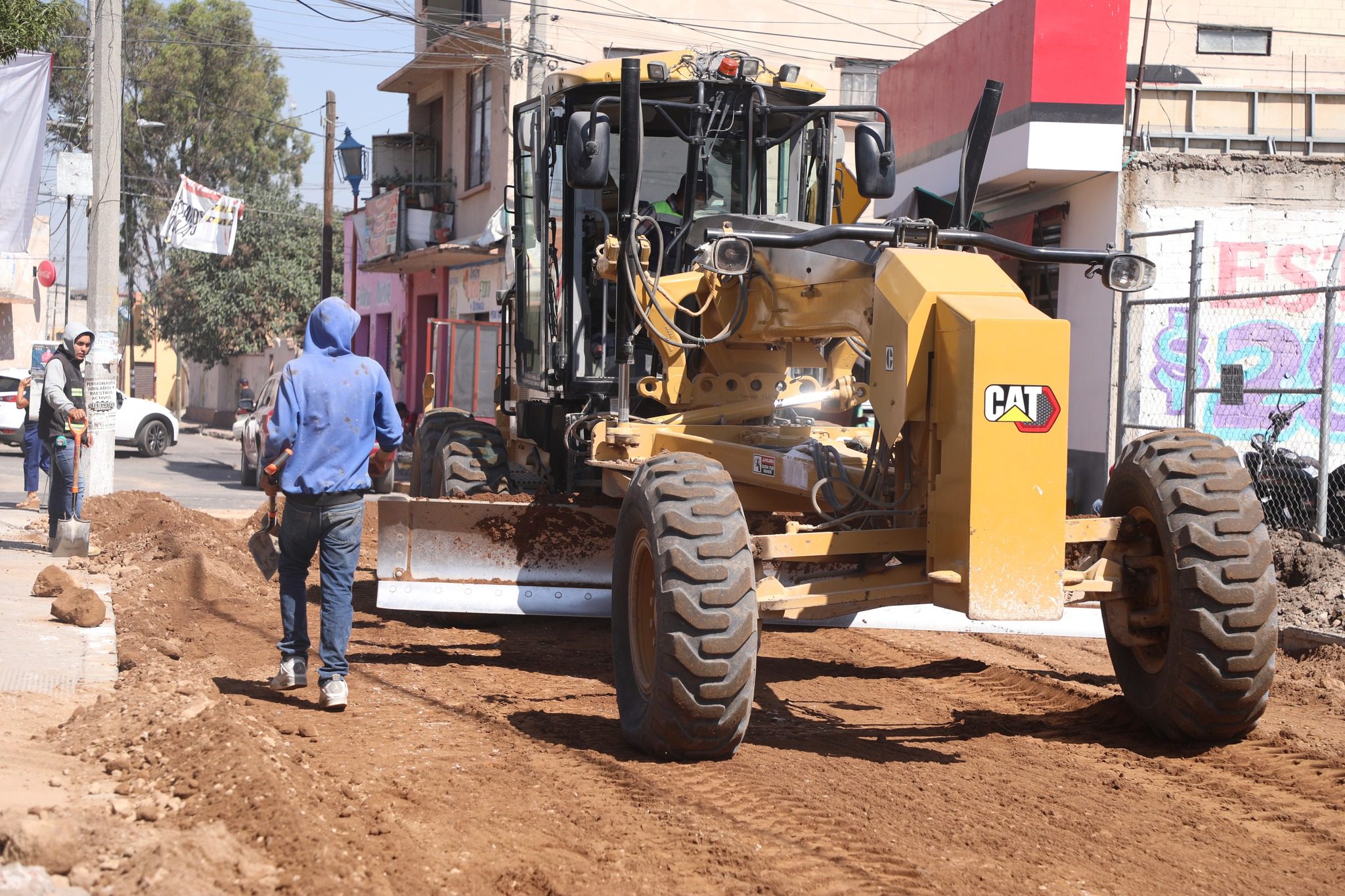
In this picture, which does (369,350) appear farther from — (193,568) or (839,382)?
(839,382)

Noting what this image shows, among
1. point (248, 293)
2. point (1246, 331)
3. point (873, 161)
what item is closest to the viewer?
point (873, 161)

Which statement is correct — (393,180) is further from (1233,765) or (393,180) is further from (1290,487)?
(1233,765)

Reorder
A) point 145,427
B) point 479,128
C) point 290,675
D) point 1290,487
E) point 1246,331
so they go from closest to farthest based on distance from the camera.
Answer: point 290,675 < point 1290,487 < point 1246,331 < point 145,427 < point 479,128

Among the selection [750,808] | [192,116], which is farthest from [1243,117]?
[192,116]

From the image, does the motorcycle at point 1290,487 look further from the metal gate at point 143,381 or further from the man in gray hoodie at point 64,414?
the metal gate at point 143,381

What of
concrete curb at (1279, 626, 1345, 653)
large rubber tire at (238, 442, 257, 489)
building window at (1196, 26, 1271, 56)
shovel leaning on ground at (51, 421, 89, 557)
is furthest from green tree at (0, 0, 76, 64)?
Answer: building window at (1196, 26, 1271, 56)

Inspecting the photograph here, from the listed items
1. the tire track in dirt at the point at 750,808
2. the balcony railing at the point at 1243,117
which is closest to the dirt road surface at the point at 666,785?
the tire track in dirt at the point at 750,808

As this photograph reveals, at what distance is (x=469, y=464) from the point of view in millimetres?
10008

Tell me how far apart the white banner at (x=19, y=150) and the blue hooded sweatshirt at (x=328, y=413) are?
7.55 metres

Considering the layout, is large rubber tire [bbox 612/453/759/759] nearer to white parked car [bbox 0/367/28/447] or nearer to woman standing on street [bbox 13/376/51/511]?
woman standing on street [bbox 13/376/51/511]

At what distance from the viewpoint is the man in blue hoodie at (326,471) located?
6.93m

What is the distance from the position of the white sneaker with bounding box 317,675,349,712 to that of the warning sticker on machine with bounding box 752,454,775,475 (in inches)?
95.6

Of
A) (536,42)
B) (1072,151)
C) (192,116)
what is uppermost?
(192,116)

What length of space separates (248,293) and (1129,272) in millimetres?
45807
